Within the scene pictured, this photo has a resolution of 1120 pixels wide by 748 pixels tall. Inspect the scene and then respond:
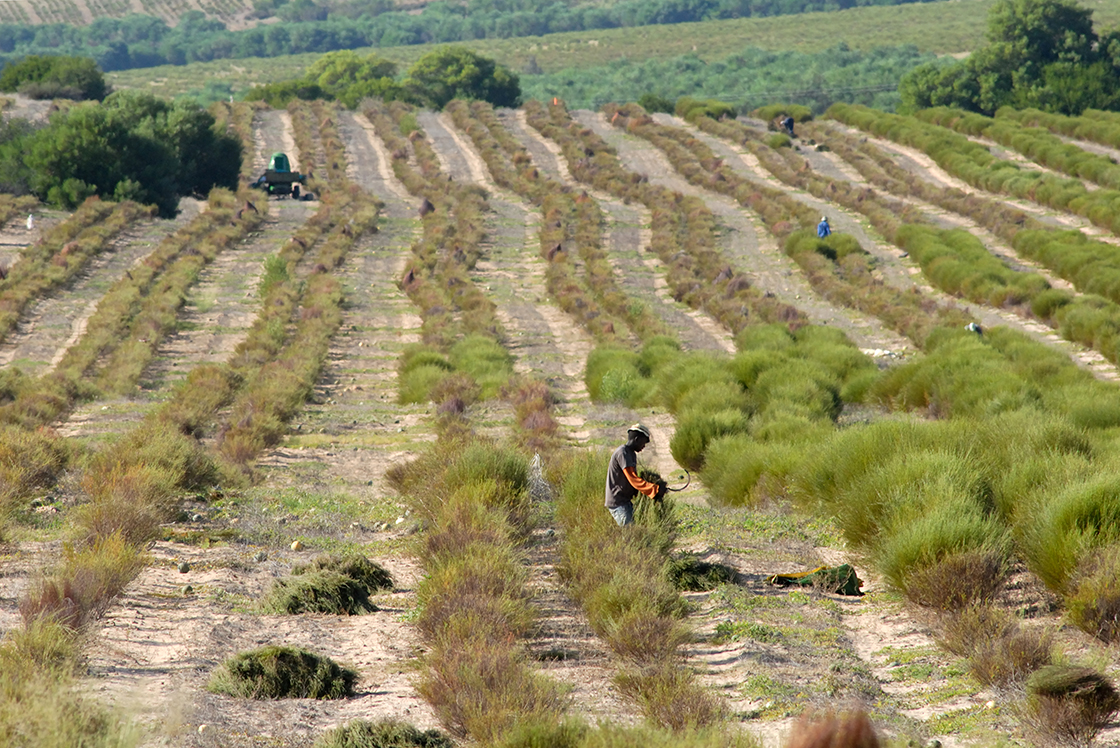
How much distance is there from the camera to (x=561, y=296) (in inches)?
1485

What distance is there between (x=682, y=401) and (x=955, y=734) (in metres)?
15.0

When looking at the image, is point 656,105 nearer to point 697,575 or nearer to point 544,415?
point 544,415

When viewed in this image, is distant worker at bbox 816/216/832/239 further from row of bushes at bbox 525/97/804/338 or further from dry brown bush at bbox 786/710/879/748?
dry brown bush at bbox 786/710/879/748

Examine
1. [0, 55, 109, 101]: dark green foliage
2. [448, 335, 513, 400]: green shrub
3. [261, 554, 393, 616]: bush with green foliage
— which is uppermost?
[261, 554, 393, 616]: bush with green foliage

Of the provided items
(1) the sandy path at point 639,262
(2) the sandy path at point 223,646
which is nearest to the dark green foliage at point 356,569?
(2) the sandy path at point 223,646

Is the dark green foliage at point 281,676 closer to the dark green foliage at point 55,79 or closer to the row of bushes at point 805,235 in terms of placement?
the row of bushes at point 805,235

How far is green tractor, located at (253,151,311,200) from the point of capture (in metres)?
58.2

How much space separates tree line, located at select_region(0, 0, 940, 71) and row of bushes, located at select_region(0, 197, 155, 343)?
124710 mm

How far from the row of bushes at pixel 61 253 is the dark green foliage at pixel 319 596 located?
23473 mm

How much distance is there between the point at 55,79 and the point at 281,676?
77476mm

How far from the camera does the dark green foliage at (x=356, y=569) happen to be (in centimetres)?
1109

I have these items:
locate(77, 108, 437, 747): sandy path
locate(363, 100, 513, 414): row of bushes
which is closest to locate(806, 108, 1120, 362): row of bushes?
locate(363, 100, 513, 414): row of bushes

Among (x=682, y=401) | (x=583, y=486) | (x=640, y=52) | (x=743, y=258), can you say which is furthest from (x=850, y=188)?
(x=640, y=52)

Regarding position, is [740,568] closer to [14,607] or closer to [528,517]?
[528,517]
